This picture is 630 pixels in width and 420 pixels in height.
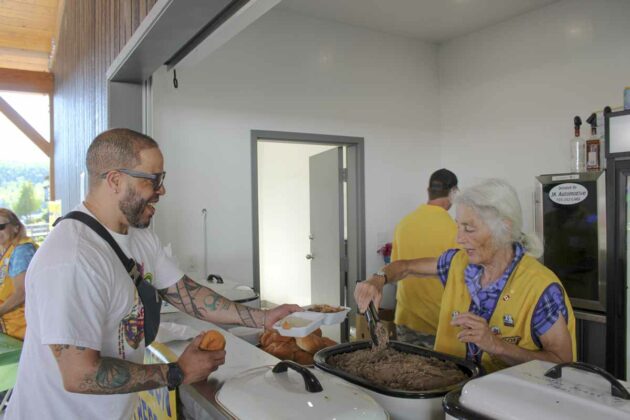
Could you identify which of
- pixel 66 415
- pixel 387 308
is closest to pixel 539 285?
pixel 66 415

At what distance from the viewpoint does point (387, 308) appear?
4488 millimetres

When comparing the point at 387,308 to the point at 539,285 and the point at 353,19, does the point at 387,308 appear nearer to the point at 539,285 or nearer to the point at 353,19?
the point at 353,19

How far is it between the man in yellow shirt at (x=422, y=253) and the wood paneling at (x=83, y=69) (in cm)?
199

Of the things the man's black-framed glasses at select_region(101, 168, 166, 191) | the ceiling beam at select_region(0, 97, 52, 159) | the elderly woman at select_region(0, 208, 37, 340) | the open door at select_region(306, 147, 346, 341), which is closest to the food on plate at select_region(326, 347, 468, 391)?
the man's black-framed glasses at select_region(101, 168, 166, 191)

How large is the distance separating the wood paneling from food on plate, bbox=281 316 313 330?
1.52 meters

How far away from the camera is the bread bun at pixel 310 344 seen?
1.71 meters

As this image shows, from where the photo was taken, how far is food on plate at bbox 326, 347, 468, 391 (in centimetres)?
117

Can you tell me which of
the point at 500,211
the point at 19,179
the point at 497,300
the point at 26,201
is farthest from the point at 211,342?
the point at 26,201

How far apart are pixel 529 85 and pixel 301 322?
3.66 metres

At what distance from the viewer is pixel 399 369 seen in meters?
1.25

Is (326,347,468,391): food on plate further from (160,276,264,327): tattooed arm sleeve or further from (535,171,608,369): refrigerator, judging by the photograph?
(535,171,608,369): refrigerator

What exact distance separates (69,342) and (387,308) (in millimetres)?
3657

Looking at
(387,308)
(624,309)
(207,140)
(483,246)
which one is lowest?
(387,308)

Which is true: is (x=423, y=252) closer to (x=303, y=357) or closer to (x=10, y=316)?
(x=303, y=357)
